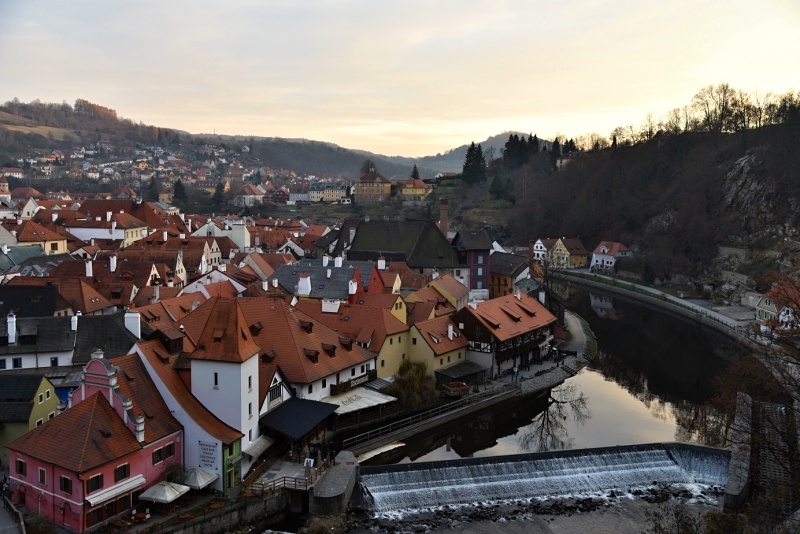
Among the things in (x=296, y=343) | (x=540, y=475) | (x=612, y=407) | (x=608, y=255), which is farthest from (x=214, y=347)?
(x=608, y=255)

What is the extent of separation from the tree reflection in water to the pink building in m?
17.1

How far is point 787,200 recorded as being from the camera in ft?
256

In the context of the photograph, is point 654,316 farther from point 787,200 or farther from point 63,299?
point 63,299

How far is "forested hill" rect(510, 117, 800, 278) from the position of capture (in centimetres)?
8031

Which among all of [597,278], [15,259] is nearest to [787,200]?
[597,278]

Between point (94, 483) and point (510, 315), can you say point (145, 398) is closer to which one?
point (94, 483)

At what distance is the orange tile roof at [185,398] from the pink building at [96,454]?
80 cm

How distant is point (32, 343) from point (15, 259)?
31.4 meters

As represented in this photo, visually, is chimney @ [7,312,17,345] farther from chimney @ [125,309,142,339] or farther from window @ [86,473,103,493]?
window @ [86,473,103,493]

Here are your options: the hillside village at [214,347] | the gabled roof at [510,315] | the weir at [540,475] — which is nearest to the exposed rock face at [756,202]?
the hillside village at [214,347]

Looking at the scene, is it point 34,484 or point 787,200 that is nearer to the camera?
point 34,484

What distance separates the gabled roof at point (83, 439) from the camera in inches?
778

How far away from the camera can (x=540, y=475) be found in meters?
26.9

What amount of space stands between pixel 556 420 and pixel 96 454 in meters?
23.1
